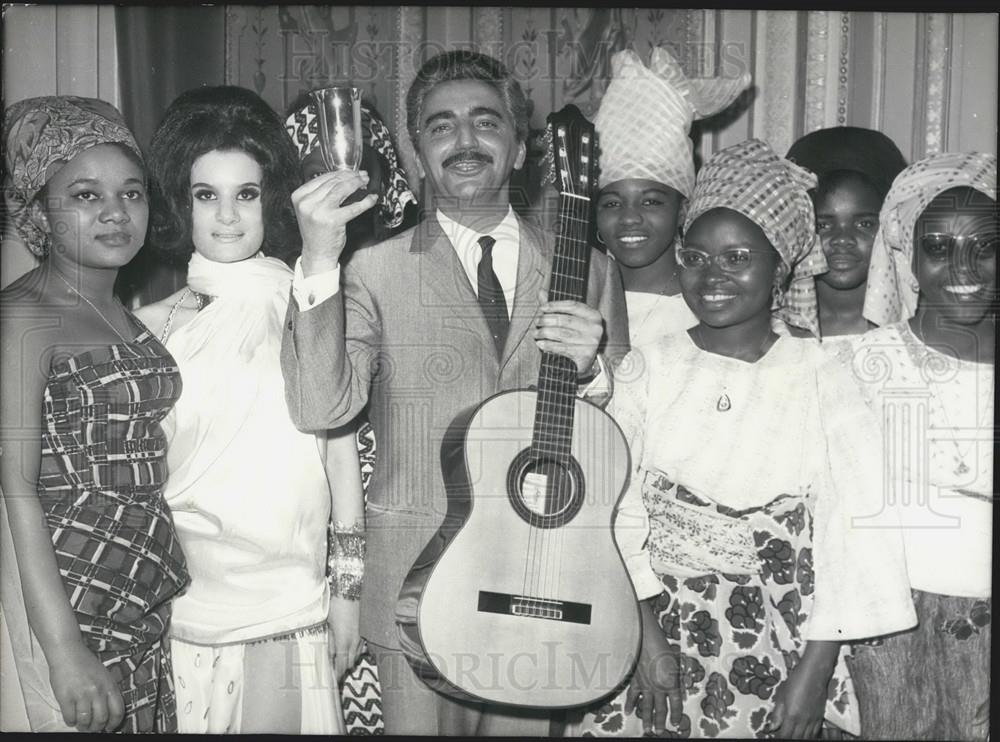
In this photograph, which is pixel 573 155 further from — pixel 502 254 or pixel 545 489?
pixel 545 489

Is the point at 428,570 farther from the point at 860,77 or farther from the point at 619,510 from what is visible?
the point at 860,77

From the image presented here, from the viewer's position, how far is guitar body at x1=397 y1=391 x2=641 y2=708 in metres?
2.21

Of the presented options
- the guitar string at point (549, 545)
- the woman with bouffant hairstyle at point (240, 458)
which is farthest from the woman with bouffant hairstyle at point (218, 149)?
the guitar string at point (549, 545)

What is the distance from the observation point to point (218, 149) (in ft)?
7.58

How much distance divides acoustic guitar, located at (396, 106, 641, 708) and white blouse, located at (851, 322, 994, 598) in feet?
2.08

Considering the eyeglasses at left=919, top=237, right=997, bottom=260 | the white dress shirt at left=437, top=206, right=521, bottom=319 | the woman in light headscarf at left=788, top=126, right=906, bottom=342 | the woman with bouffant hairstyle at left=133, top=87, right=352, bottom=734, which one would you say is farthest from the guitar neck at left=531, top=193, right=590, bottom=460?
the eyeglasses at left=919, top=237, right=997, bottom=260

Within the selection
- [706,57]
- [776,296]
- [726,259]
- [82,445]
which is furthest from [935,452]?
[82,445]

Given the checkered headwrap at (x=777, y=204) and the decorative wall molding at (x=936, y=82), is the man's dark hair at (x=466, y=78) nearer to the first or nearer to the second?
the checkered headwrap at (x=777, y=204)

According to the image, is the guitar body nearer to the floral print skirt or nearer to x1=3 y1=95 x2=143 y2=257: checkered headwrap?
the floral print skirt

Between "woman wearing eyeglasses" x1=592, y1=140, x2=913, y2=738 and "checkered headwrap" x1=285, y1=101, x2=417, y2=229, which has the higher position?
"checkered headwrap" x1=285, y1=101, x2=417, y2=229

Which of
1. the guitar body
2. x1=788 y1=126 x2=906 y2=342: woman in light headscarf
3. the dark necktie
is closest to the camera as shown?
the guitar body

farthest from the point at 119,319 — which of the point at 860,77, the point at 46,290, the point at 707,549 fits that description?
the point at 860,77

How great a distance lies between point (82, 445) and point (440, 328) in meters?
0.82

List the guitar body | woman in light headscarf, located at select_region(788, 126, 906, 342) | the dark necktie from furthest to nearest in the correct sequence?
1. woman in light headscarf, located at select_region(788, 126, 906, 342)
2. the dark necktie
3. the guitar body
